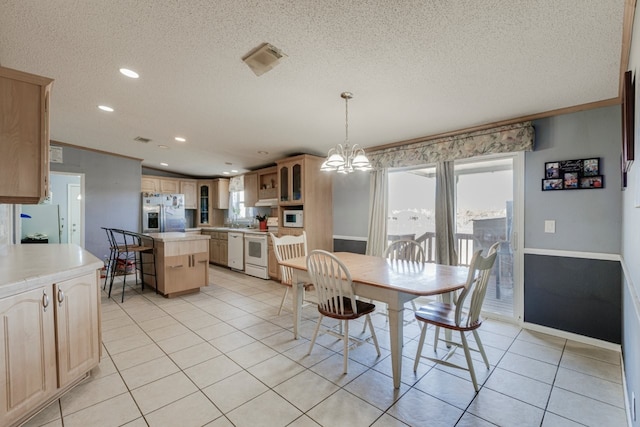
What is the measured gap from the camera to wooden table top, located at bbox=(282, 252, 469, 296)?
198 cm

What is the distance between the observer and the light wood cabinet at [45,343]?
151 cm

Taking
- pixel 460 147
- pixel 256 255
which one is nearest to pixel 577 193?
pixel 460 147

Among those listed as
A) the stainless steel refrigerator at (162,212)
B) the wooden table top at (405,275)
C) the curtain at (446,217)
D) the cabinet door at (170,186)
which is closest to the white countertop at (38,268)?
the wooden table top at (405,275)

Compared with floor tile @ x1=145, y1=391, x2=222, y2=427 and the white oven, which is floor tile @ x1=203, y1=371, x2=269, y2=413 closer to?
floor tile @ x1=145, y1=391, x2=222, y2=427

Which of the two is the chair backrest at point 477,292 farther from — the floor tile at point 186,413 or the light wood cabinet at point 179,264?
the light wood cabinet at point 179,264

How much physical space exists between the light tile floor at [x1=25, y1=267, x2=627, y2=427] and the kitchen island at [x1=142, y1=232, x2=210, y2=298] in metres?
1.00

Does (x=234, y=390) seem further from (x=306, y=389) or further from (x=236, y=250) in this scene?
(x=236, y=250)

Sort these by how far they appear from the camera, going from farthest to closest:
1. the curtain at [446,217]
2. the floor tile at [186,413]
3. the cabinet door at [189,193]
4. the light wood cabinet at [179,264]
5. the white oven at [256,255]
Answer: the cabinet door at [189,193] → the white oven at [256,255] → the light wood cabinet at [179,264] → the curtain at [446,217] → the floor tile at [186,413]

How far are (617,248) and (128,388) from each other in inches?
162

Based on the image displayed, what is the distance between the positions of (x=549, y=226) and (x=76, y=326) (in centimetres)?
414

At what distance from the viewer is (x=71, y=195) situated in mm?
6656

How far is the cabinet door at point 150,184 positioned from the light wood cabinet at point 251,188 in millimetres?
2262

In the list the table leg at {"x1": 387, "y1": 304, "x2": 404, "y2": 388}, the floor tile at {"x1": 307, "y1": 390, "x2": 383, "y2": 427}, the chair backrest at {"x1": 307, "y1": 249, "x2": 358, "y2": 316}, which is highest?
the chair backrest at {"x1": 307, "y1": 249, "x2": 358, "y2": 316}

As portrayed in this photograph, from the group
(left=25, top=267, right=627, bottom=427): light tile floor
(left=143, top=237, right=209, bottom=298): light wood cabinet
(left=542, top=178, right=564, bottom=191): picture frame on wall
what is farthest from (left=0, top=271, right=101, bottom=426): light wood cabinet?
(left=542, top=178, right=564, bottom=191): picture frame on wall
